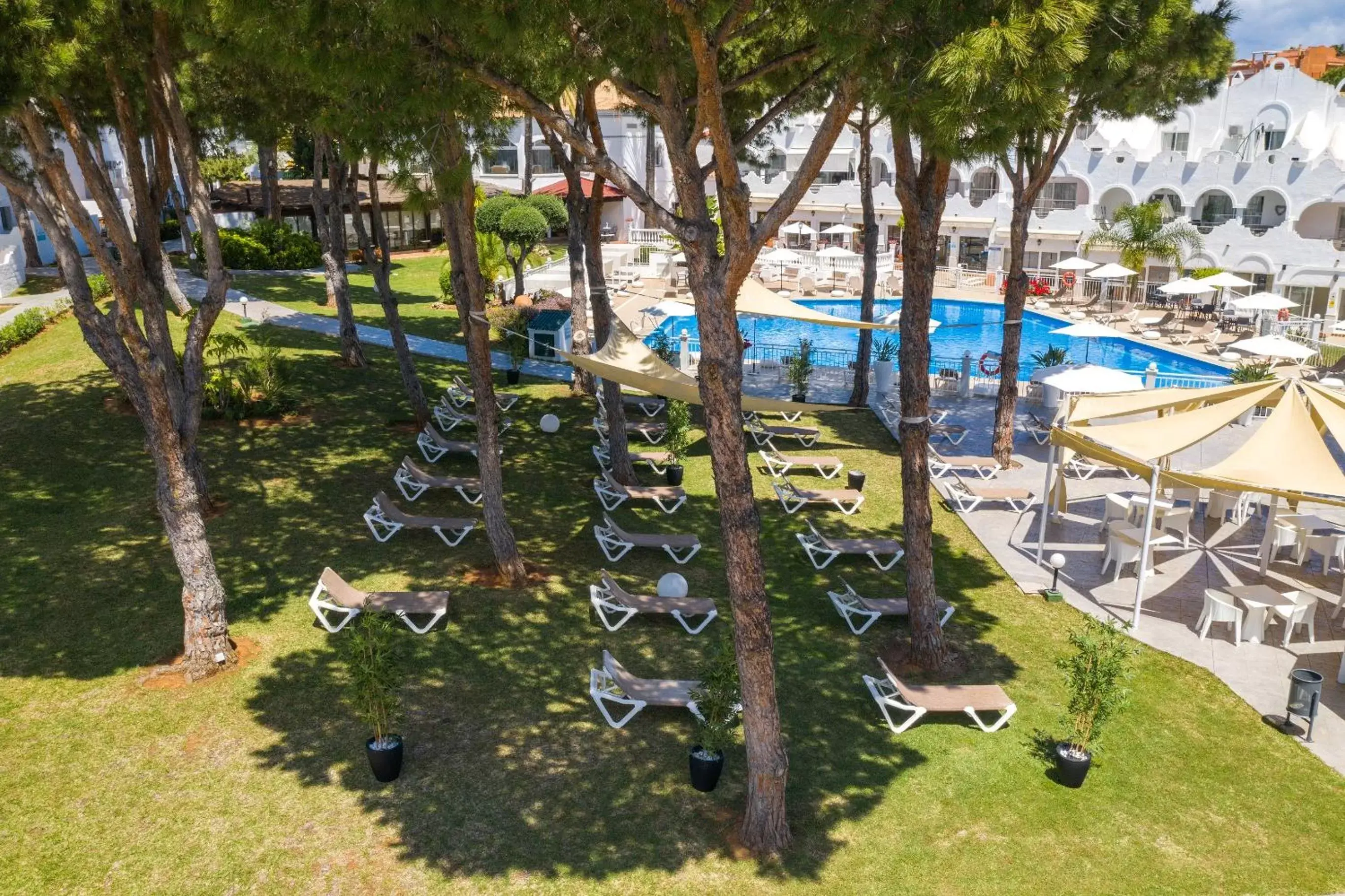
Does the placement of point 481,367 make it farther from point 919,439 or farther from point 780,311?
point 780,311

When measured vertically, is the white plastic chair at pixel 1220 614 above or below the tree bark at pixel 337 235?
below

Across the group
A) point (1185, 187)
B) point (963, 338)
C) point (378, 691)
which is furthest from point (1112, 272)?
point (378, 691)

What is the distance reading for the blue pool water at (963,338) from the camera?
27.2 metres

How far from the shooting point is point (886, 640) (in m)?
10.9

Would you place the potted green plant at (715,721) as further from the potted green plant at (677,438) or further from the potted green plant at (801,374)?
the potted green plant at (801,374)

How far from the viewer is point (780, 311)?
Result: 1858cm


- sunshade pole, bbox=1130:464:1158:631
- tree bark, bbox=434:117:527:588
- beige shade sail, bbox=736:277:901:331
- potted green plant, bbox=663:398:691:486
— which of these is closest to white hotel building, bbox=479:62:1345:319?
beige shade sail, bbox=736:277:901:331

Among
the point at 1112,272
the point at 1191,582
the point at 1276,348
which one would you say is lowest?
the point at 1191,582

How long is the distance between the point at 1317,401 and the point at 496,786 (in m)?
9.99

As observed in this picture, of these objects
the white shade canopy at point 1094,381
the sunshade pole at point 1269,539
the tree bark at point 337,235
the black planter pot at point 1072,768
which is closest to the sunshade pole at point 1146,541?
the sunshade pole at point 1269,539

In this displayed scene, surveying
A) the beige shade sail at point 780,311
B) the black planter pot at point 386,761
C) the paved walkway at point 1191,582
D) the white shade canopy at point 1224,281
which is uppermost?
the beige shade sail at point 780,311

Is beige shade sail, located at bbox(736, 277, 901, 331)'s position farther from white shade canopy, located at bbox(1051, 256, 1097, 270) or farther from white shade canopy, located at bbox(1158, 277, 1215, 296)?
white shade canopy, located at bbox(1051, 256, 1097, 270)

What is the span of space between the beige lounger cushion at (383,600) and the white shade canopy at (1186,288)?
25947 millimetres

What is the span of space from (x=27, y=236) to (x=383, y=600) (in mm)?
23827
